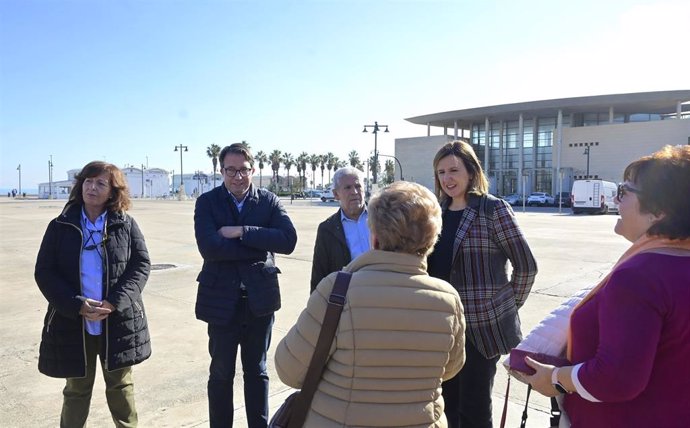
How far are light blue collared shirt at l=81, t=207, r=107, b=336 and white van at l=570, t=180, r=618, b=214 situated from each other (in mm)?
36191

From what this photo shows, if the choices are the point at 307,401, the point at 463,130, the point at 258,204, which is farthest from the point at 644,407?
the point at 463,130

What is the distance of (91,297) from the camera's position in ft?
10.7

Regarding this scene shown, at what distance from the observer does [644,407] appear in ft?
5.32

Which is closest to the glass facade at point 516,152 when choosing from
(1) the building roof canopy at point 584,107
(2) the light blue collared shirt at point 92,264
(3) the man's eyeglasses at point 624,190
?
(1) the building roof canopy at point 584,107

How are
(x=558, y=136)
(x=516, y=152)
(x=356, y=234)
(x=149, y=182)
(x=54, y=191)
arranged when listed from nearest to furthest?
(x=356, y=234) → (x=558, y=136) → (x=516, y=152) → (x=54, y=191) → (x=149, y=182)

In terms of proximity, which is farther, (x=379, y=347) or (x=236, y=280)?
(x=236, y=280)

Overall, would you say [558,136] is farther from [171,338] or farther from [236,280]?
[236,280]

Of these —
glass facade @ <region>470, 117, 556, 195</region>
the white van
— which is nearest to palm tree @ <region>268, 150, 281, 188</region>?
glass facade @ <region>470, 117, 556, 195</region>

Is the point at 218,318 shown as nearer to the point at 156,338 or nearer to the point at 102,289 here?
the point at 102,289

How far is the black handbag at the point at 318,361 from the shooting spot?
1741 millimetres

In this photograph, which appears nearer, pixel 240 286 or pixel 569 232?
pixel 240 286

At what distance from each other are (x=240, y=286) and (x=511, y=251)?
69.3 inches

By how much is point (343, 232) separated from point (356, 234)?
0.11 metres

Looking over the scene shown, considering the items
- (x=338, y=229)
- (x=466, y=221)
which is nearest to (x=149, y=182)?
(x=338, y=229)
